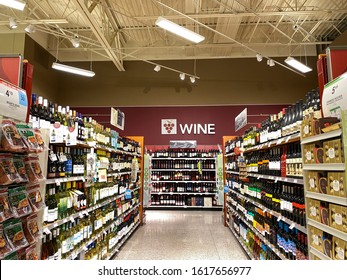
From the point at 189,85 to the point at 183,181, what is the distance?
429 cm

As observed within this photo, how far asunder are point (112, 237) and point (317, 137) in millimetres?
3748

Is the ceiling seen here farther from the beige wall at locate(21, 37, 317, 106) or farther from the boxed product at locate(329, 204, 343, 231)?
the boxed product at locate(329, 204, 343, 231)

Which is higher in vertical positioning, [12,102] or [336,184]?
[12,102]

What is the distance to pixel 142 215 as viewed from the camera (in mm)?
7062

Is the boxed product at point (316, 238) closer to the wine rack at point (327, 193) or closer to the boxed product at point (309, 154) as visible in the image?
the wine rack at point (327, 193)

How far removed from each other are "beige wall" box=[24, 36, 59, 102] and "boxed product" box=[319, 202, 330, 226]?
9.82 meters

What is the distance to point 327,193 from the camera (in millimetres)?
1891

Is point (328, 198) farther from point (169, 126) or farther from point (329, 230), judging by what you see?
point (169, 126)

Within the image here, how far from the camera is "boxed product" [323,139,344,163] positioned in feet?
5.55

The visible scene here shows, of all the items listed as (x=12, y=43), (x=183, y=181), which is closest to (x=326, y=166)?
(x=183, y=181)

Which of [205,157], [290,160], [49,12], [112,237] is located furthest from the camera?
[205,157]
